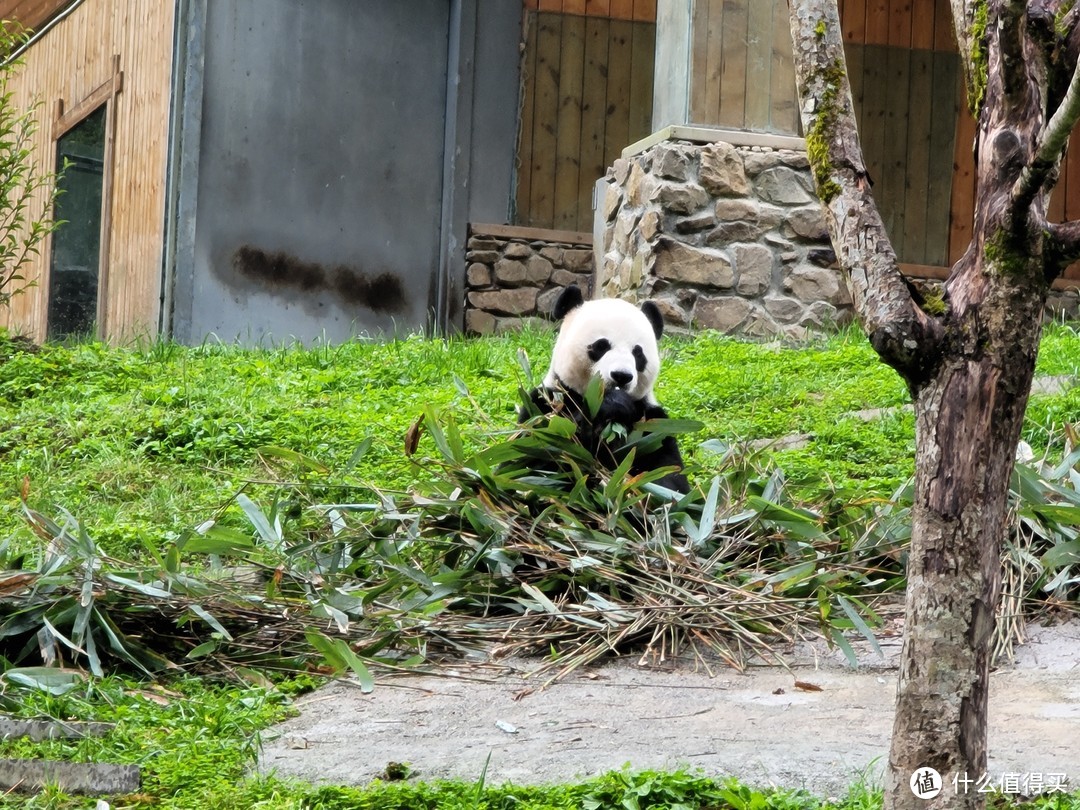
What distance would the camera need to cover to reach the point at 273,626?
154 inches

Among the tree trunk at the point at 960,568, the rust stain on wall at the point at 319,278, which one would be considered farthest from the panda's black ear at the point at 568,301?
the rust stain on wall at the point at 319,278

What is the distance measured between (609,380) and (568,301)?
2.14 feet

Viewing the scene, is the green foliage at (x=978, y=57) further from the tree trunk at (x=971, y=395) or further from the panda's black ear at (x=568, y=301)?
the panda's black ear at (x=568, y=301)

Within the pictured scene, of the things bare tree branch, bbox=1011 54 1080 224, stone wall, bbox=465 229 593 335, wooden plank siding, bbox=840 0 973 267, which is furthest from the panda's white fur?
wooden plank siding, bbox=840 0 973 267

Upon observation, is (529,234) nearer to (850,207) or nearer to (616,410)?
(616,410)

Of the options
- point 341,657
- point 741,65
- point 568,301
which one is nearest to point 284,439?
point 568,301

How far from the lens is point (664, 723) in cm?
321

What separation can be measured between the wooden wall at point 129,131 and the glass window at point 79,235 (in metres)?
0.25

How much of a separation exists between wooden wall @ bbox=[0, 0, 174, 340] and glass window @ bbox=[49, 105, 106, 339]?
247 millimetres

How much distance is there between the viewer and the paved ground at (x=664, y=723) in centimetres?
286

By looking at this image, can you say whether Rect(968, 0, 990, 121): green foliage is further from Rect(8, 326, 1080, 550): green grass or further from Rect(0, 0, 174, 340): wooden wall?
Rect(0, 0, 174, 340): wooden wall

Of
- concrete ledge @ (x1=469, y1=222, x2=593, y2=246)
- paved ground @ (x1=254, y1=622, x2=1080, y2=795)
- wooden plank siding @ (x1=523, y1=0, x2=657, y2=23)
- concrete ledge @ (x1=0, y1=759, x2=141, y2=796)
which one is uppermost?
wooden plank siding @ (x1=523, y1=0, x2=657, y2=23)

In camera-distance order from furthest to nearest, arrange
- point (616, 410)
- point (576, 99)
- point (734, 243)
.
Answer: point (576, 99) < point (734, 243) < point (616, 410)

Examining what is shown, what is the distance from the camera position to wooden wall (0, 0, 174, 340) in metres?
10.0
